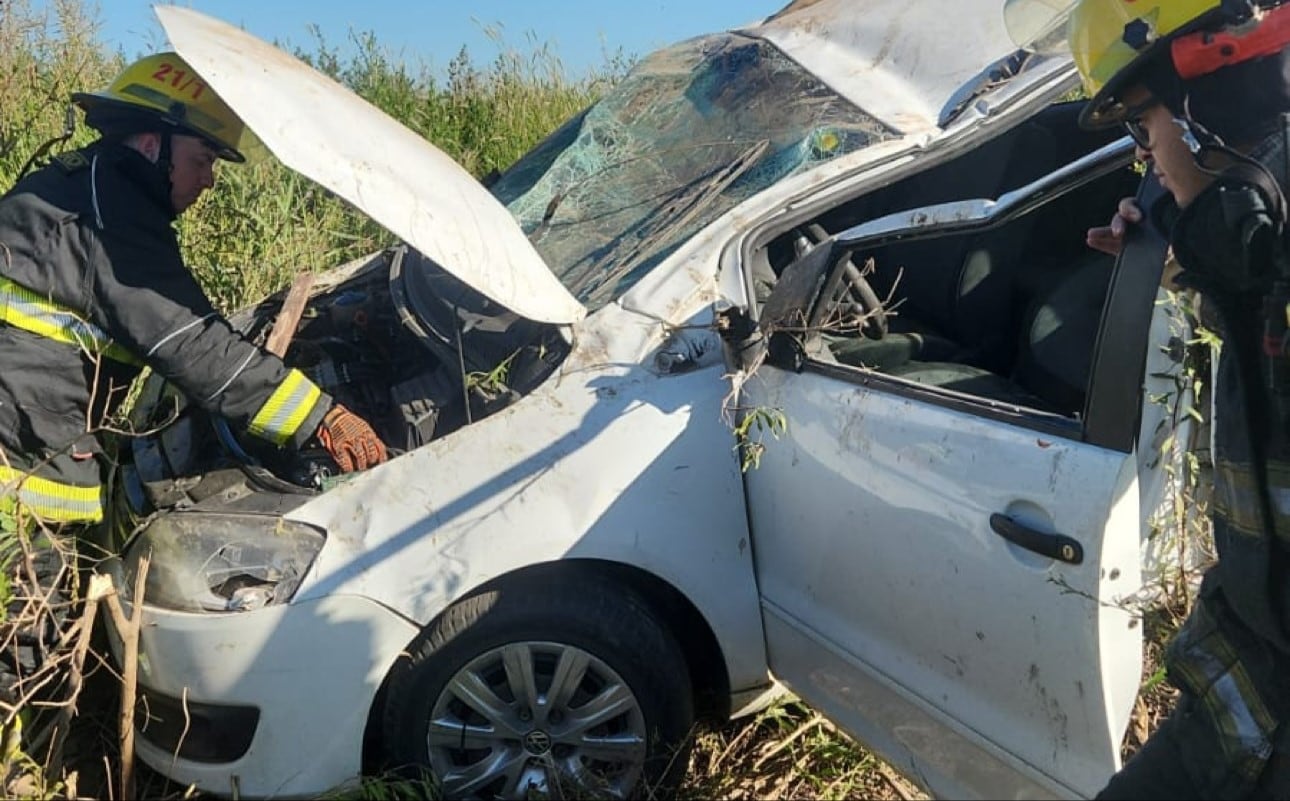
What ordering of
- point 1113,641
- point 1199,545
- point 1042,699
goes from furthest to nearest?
point 1199,545
point 1042,699
point 1113,641

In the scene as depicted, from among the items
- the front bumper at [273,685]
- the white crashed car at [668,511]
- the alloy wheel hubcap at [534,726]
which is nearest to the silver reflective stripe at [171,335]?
the white crashed car at [668,511]

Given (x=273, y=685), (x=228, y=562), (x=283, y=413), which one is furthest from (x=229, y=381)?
(x=273, y=685)

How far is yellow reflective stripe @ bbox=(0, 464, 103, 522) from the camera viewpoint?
273 centimetres

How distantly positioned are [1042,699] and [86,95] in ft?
8.66

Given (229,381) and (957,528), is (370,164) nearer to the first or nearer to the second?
(229,381)

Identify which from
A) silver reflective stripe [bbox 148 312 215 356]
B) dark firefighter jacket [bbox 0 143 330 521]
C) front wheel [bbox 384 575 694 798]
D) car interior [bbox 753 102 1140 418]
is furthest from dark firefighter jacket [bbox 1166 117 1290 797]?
silver reflective stripe [bbox 148 312 215 356]

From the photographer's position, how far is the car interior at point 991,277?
2.63 meters

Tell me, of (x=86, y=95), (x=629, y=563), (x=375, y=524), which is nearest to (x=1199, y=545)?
(x=629, y=563)

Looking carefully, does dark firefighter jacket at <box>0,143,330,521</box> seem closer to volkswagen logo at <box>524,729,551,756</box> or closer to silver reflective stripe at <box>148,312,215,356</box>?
silver reflective stripe at <box>148,312,215,356</box>

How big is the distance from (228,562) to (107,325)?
69 cm

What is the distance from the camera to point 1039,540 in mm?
1896

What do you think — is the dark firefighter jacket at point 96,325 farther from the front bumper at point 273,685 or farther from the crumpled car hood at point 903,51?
the crumpled car hood at point 903,51

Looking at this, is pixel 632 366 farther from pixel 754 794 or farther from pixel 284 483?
pixel 754 794

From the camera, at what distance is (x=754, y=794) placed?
272 cm
